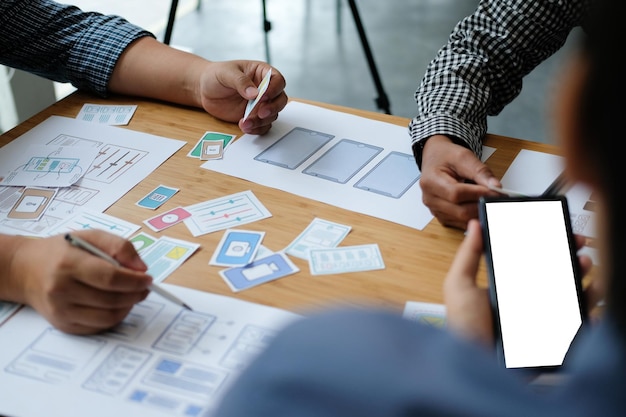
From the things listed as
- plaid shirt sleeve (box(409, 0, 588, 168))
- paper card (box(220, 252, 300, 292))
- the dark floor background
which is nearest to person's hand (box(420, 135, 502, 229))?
plaid shirt sleeve (box(409, 0, 588, 168))

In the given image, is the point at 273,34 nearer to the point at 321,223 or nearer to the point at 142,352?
the point at 321,223

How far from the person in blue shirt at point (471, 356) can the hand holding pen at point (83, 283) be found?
19.4 inches

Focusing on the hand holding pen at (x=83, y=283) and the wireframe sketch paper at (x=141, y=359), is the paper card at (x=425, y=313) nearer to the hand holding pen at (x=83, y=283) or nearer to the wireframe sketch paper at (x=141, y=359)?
the wireframe sketch paper at (x=141, y=359)

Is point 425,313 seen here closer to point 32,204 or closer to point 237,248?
point 237,248

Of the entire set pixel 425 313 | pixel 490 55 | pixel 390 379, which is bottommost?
pixel 425 313

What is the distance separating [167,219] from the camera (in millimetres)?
1068

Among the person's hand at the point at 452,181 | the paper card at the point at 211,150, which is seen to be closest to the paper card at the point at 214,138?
the paper card at the point at 211,150

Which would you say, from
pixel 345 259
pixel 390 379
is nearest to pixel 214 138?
pixel 345 259

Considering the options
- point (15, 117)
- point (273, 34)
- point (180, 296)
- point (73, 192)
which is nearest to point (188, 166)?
point (73, 192)

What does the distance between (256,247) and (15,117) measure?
187 cm

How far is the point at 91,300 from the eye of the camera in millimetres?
856

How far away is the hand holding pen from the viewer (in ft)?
2.81

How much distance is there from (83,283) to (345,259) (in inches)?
13.3

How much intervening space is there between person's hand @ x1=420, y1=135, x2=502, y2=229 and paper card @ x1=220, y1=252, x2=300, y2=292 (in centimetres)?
24
